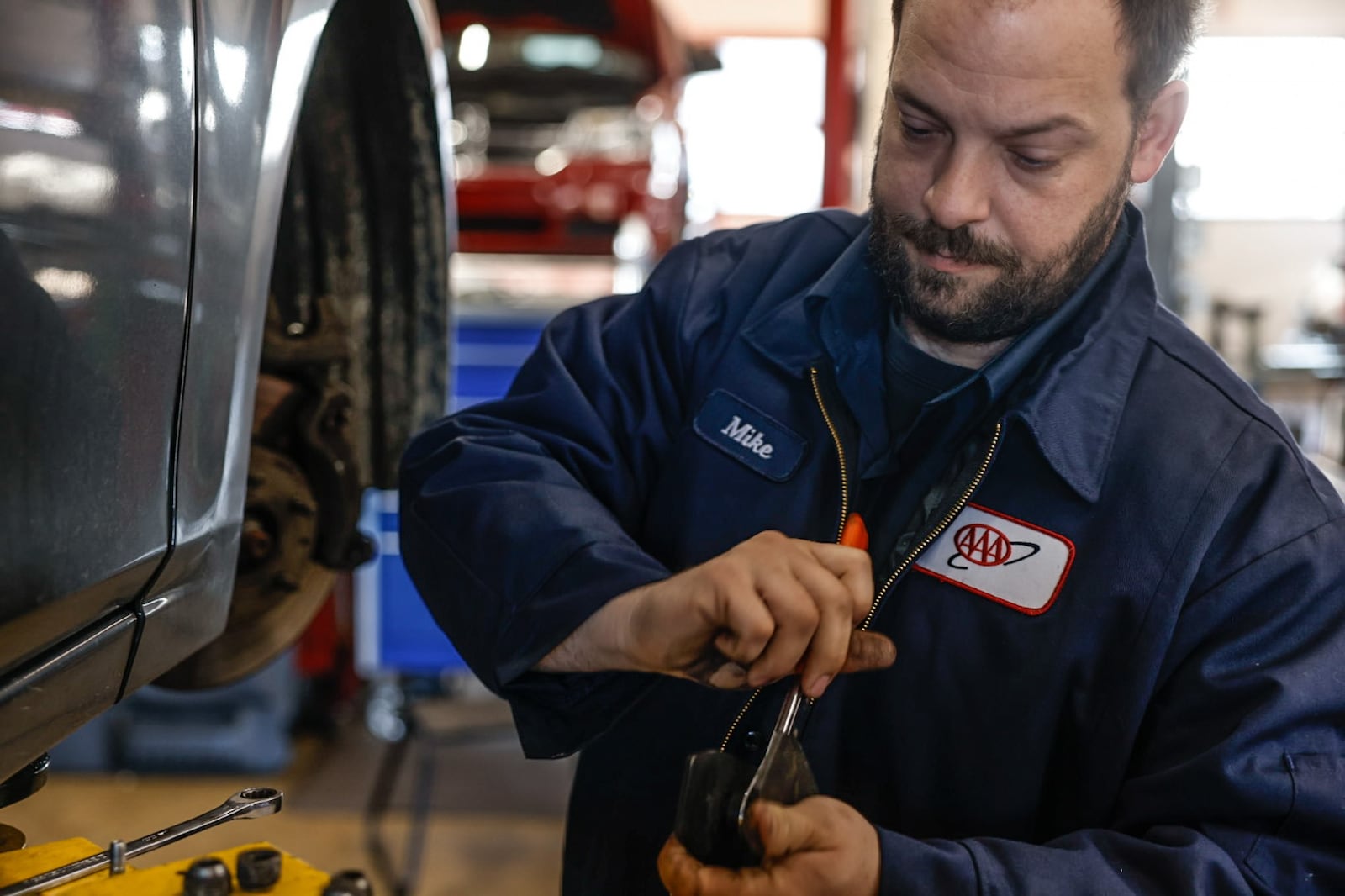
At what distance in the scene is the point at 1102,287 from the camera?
995mm

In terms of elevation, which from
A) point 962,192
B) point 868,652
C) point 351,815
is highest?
point 962,192

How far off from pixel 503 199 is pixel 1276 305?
770 cm

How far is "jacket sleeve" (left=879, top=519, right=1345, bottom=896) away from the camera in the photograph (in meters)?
→ 0.78

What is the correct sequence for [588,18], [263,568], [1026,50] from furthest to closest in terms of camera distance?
[588,18], [263,568], [1026,50]

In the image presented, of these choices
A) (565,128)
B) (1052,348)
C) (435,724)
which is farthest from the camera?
(565,128)

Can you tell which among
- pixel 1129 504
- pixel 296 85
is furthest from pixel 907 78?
pixel 296 85

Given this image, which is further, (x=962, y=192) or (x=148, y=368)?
(x=962, y=192)

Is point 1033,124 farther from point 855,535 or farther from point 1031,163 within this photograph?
point 855,535

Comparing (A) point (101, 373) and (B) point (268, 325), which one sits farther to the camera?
(B) point (268, 325)

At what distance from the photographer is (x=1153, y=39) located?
0.91 metres

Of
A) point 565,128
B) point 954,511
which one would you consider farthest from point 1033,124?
point 565,128

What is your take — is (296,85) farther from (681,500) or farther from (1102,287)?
(1102,287)

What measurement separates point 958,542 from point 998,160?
0.28 meters

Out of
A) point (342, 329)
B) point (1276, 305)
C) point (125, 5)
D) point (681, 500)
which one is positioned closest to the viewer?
point (125, 5)
